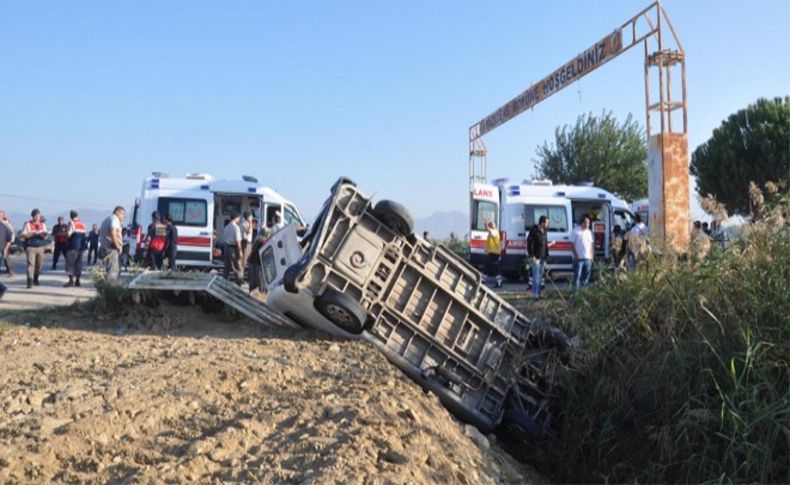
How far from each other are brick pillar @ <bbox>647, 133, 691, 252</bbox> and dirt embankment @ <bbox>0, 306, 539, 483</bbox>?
21.0ft

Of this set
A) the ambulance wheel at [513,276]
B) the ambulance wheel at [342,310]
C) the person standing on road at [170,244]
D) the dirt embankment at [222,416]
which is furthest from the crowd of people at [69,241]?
the ambulance wheel at [513,276]

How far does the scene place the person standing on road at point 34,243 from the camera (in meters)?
11.4

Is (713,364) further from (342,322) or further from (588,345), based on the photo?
(342,322)

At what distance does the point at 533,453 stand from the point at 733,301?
2.33 meters

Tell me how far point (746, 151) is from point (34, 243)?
27.6 m

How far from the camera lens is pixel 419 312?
623cm

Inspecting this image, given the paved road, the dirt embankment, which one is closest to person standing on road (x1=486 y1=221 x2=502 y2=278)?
the paved road

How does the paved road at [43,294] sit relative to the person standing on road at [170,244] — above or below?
below

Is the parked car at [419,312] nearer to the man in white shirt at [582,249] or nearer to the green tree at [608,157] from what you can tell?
the man in white shirt at [582,249]

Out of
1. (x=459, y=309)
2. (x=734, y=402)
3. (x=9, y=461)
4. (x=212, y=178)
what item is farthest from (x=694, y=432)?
(x=212, y=178)

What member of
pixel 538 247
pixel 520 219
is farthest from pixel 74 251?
pixel 520 219

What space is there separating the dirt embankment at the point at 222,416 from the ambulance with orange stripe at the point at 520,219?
1045 centimetres

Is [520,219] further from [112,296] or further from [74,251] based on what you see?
[112,296]

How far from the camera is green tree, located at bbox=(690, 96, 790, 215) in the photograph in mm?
25766
